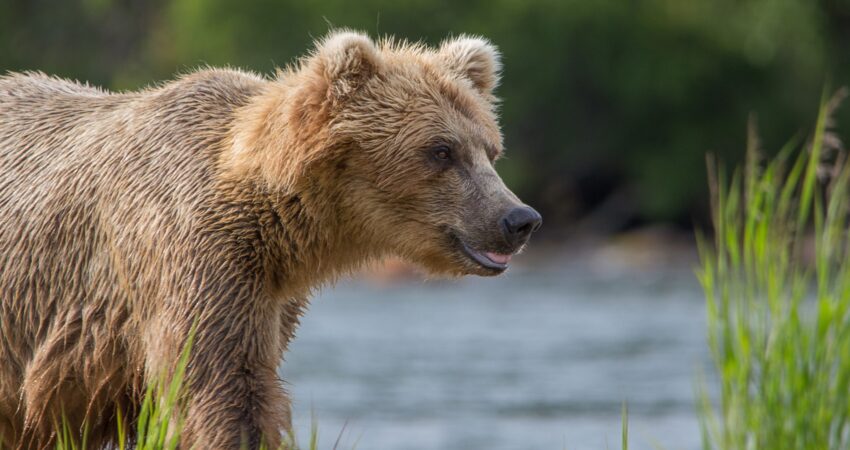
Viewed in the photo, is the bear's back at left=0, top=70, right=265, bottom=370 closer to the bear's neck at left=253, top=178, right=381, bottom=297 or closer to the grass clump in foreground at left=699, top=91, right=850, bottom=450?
the bear's neck at left=253, top=178, right=381, bottom=297

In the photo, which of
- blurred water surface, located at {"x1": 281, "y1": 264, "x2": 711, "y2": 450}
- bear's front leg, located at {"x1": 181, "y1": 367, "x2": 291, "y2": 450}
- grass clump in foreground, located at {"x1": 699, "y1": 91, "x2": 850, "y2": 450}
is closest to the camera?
bear's front leg, located at {"x1": 181, "y1": 367, "x2": 291, "y2": 450}

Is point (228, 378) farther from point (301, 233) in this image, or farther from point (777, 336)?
point (777, 336)

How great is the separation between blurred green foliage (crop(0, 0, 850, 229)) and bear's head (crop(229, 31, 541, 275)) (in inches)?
1127

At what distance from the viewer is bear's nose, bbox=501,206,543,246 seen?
4891 millimetres

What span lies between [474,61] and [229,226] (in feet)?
3.65

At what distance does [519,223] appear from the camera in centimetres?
489

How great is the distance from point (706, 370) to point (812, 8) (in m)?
17.2

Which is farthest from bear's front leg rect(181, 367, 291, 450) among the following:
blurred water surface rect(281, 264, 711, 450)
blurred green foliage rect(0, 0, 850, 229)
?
blurred green foliage rect(0, 0, 850, 229)

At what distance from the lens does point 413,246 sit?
5.12m

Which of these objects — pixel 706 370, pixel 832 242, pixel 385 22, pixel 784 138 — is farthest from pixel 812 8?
pixel 832 242

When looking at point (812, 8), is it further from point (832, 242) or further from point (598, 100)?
point (832, 242)

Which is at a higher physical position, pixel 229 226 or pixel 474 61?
pixel 474 61

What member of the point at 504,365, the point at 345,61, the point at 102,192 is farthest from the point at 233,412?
the point at 504,365

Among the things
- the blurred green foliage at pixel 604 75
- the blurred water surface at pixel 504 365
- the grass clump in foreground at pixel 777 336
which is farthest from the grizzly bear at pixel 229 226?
the blurred green foliage at pixel 604 75
